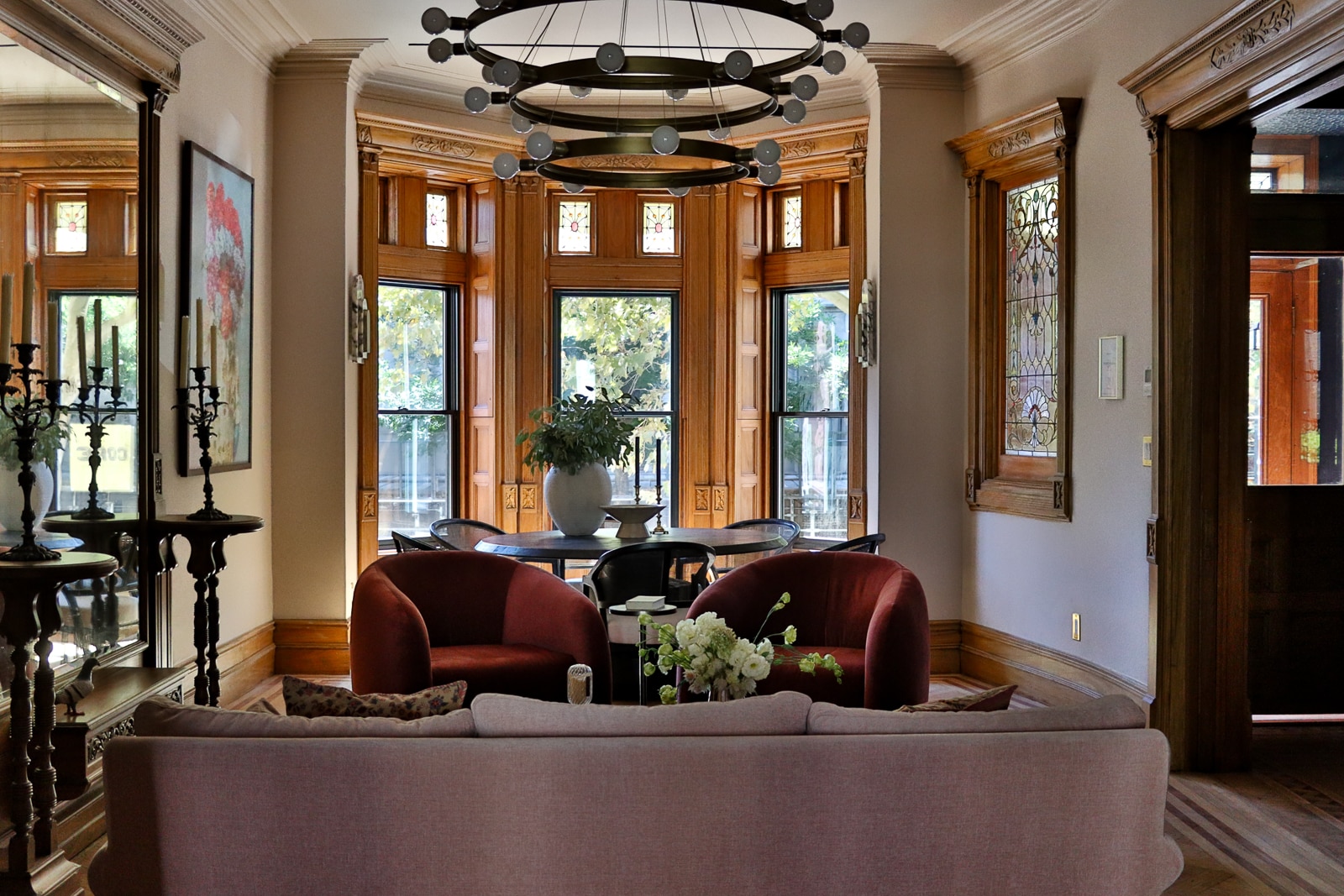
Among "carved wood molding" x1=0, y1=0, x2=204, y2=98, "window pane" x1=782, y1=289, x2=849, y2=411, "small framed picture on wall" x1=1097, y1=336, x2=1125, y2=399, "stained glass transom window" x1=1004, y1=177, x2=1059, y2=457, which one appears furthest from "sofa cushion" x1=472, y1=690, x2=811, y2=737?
"window pane" x1=782, y1=289, x2=849, y2=411

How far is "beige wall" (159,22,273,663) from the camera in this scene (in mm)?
4977

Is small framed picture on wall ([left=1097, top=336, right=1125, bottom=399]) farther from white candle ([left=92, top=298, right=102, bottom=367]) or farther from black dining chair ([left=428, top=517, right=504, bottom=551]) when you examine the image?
white candle ([left=92, top=298, right=102, bottom=367])

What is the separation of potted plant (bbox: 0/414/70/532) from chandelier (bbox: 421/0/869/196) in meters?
1.74

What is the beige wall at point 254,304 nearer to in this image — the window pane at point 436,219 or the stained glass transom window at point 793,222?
the window pane at point 436,219

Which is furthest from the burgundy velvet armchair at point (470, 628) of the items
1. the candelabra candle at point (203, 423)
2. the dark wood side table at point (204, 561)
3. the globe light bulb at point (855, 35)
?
the globe light bulb at point (855, 35)

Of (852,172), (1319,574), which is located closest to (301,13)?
(852,172)

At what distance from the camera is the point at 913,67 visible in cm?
655

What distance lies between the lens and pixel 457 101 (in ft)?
23.5

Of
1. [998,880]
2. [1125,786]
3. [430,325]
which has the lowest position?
[998,880]

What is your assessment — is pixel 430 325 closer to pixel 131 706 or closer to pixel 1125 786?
pixel 131 706

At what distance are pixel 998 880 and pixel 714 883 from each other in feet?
1.90

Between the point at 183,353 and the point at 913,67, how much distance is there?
13.3 ft

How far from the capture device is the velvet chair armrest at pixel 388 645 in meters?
4.34

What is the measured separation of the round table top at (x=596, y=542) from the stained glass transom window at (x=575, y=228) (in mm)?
2258
